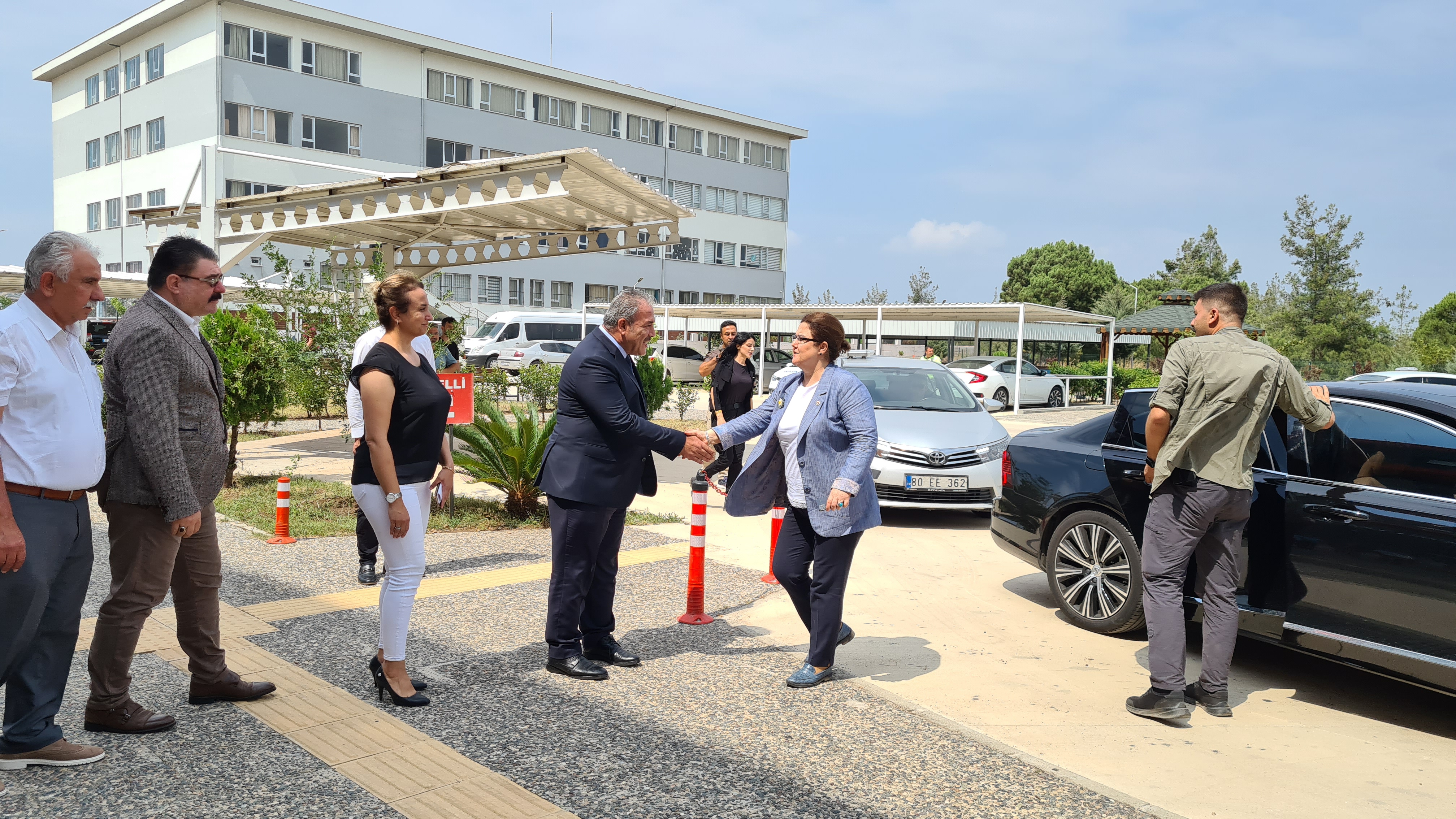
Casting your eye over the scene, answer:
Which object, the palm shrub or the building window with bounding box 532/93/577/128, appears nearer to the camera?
the palm shrub

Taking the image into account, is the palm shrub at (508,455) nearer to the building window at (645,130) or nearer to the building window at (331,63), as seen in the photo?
the building window at (331,63)

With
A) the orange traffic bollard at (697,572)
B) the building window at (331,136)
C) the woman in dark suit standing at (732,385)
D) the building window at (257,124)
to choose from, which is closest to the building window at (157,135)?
the building window at (257,124)

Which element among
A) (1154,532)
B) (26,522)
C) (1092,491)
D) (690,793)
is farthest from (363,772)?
(1092,491)

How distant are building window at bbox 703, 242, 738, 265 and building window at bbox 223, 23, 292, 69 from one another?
2209cm

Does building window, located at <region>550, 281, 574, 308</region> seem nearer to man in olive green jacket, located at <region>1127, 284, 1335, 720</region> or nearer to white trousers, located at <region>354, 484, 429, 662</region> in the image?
white trousers, located at <region>354, 484, 429, 662</region>

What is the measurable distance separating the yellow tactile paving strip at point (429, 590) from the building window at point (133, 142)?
39530mm

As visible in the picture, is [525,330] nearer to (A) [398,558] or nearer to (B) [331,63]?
(B) [331,63]

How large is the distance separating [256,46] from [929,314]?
87.7 feet

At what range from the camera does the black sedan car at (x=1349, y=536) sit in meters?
4.34

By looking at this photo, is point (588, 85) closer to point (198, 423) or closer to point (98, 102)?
point (98, 102)

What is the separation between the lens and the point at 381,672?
445 cm

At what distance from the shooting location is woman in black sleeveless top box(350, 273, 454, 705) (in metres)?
4.11

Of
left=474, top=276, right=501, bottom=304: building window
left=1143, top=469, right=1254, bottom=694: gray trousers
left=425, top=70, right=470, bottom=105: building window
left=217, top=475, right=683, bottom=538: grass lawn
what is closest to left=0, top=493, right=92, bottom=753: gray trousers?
A: left=1143, top=469, right=1254, bottom=694: gray trousers

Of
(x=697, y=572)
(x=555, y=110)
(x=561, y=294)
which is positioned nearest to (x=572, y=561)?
(x=697, y=572)
